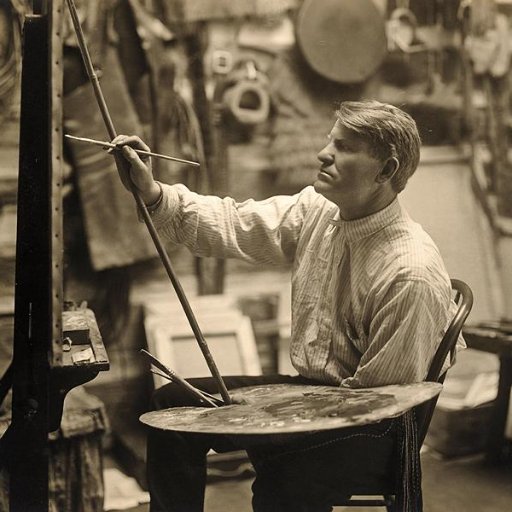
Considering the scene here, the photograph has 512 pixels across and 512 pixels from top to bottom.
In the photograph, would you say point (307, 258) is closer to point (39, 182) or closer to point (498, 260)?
point (39, 182)

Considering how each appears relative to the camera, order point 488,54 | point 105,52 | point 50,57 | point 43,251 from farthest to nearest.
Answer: point 488,54
point 105,52
point 43,251
point 50,57

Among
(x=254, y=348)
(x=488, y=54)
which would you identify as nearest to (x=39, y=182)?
(x=254, y=348)

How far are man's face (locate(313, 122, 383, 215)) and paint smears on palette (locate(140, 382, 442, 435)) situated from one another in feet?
1.98

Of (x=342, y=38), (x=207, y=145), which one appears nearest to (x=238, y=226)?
(x=207, y=145)

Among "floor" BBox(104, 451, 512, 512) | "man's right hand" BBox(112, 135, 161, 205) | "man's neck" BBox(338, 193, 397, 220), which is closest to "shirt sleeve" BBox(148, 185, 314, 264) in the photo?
"man's right hand" BBox(112, 135, 161, 205)

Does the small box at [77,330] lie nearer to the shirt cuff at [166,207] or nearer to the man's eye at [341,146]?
the shirt cuff at [166,207]

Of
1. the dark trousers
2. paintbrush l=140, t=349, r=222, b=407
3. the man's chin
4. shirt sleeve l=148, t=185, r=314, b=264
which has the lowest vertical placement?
the dark trousers

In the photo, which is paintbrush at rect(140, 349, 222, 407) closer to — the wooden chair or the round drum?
the wooden chair

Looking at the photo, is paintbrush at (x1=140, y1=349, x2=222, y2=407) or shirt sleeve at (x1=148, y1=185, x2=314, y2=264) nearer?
paintbrush at (x1=140, y1=349, x2=222, y2=407)

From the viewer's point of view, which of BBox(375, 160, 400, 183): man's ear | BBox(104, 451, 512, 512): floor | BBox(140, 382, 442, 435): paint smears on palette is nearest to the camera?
BBox(140, 382, 442, 435): paint smears on palette

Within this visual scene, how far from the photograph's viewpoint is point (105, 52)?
3.61m

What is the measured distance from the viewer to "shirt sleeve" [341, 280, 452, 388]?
7.55ft

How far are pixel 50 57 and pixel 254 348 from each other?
2.08m

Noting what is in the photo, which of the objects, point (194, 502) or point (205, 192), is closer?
point (194, 502)
